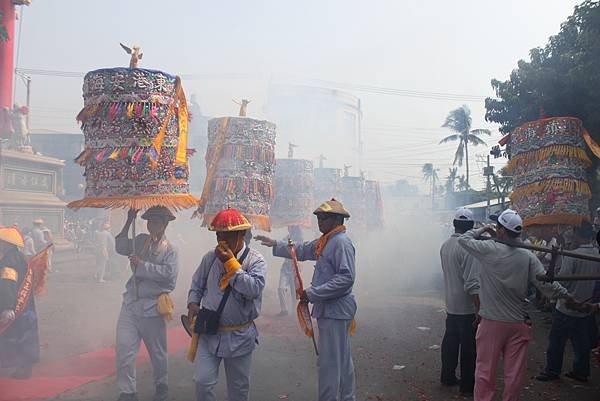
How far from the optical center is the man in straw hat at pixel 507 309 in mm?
4520

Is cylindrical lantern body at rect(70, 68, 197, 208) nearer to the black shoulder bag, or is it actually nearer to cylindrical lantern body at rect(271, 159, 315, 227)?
the black shoulder bag

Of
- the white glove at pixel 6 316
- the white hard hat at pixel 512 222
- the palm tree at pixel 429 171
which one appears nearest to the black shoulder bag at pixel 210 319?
the white hard hat at pixel 512 222

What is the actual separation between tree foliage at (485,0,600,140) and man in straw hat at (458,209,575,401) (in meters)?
6.90

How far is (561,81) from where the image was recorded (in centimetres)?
1120

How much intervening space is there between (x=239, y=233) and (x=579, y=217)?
17.8ft

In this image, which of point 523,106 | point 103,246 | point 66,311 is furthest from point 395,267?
point 66,311

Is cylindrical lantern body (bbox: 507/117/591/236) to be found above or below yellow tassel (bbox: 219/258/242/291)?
above

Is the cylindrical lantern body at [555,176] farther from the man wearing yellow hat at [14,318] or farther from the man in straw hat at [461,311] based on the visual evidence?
the man wearing yellow hat at [14,318]

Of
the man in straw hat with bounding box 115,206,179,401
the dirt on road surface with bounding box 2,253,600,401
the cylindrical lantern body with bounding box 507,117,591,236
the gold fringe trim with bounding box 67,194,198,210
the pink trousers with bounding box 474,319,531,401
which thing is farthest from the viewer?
the cylindrical lantern body with bounding box 507,117,591,236

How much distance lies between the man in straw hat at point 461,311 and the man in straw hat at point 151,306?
318cm

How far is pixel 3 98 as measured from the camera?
18859 mm

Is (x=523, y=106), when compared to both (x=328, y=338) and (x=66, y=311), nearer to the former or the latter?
(x=328, y=338)

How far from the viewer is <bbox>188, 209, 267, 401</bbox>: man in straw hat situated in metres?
3.97

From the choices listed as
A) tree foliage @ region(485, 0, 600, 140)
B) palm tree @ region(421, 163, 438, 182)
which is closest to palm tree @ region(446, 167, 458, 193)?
palm tree @ region(421, 163, 438, 182)
